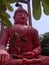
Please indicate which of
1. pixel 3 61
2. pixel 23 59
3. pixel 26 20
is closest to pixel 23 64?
pixel 23 59

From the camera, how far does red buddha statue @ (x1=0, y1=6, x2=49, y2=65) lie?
180 centimetres

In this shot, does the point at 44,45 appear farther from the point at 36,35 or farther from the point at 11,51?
the point at 11,51

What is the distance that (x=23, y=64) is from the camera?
5.89ft

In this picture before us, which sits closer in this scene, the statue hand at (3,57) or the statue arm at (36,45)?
the statue hand at (3,57)

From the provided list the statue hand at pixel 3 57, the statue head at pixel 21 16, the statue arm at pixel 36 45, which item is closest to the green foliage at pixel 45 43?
the statue arm at pixel 36 45

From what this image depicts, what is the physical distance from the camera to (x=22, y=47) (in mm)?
2002

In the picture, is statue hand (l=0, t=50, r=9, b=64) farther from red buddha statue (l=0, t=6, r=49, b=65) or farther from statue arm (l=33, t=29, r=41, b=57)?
statue arm (l=33, t=29, r=41, b=57)

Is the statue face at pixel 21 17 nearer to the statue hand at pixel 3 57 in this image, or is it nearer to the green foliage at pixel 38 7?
the statue hand at pixel 3 57

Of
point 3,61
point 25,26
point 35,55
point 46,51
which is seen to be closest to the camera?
point 3,61

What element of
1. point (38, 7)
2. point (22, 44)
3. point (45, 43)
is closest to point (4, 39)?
point (22, 44)

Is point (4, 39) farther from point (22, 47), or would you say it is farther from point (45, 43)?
point (45, 43)

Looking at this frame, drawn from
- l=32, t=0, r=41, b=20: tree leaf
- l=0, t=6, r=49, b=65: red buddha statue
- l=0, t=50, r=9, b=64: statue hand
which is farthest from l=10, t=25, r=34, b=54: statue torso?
l=32, t=0, r=41, b=20: tree leaf

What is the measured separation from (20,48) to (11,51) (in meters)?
0.09

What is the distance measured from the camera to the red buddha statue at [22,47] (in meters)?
1.80
